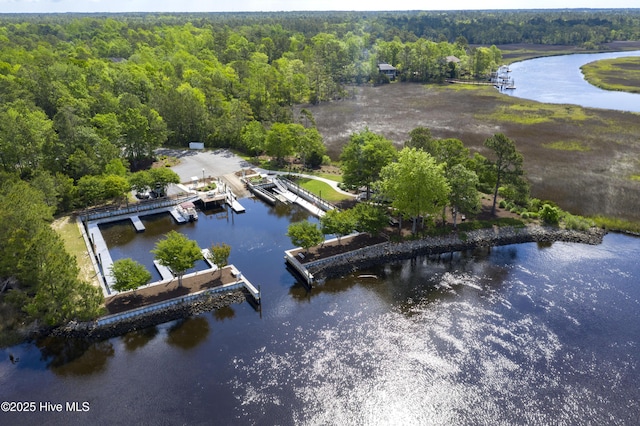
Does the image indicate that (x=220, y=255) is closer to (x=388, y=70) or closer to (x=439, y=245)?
(x=439, y=245)

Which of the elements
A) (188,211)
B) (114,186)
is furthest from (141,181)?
(188,211)

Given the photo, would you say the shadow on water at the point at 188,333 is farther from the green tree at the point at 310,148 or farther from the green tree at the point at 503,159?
the green tree at the point at 310,148

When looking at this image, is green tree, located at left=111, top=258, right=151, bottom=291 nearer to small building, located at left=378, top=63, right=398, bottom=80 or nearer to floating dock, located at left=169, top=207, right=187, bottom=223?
floating dock, located at left=169, top=207, right=187, bottom=223

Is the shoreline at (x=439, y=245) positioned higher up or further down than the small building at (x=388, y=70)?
further down

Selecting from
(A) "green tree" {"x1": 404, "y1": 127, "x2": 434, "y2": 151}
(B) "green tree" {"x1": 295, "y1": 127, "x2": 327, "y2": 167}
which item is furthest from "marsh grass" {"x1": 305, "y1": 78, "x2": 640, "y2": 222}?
(A) "green tree" {"x1": 404, "y1": 127, "x2": 434, "y2": 151}

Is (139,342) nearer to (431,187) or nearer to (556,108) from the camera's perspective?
(431,187)

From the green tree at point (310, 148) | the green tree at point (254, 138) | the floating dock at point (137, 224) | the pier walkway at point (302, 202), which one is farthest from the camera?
the green tree at point (254, 138)

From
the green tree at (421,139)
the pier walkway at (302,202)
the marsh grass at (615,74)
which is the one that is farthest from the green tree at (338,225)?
the marsh grass at (615,74)

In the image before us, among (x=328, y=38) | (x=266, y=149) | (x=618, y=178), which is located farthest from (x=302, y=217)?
(x=328, y=38)
